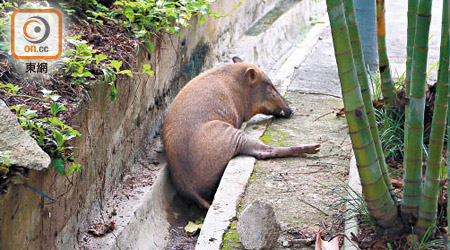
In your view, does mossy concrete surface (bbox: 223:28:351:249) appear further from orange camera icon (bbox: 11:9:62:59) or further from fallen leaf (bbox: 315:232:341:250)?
orange camera icon (bbox: 11:9:62:59)

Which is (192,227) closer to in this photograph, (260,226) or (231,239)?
(231,239)

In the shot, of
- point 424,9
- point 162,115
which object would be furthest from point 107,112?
point 424,9

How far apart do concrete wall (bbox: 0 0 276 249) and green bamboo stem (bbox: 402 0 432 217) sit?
2126 millimetres

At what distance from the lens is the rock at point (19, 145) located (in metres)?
3.14

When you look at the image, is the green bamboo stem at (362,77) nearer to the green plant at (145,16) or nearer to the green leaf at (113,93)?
the green leaf at (113,93)

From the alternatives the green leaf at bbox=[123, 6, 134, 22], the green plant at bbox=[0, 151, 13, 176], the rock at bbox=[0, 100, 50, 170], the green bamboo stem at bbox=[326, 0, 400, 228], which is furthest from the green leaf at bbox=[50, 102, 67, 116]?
the green leaf at bbox=[123, 6, 134, 22]

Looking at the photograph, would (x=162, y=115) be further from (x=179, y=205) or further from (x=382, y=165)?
(x=382, y=165)

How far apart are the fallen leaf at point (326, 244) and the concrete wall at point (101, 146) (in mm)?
1634

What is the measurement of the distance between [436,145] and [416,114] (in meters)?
0.21

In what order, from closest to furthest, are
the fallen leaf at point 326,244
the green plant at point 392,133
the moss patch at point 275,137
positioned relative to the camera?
the fallen leaf at point 326,244 < the green plant at point 392,133 < the moss patch at point 275,137

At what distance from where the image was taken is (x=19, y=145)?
3.19 metres

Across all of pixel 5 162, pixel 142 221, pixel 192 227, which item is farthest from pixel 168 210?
pixel 5 162

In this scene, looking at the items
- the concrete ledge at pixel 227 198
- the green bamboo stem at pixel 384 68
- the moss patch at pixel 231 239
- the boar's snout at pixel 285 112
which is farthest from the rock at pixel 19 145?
the boar's snout at pixel 285 112

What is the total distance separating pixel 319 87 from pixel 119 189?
10.8ft
